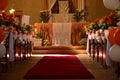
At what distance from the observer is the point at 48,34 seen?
45.8 feet

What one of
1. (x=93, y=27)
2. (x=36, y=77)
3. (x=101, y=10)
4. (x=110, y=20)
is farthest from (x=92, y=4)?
(x=36, y=77)

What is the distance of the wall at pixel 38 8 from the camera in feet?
55.0

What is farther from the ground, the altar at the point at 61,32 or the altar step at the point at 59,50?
the altar at the point at 61,32

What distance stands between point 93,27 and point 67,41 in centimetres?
454

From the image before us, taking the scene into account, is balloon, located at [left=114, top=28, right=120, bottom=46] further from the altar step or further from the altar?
the altar

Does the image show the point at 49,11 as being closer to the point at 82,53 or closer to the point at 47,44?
the point at 47,44

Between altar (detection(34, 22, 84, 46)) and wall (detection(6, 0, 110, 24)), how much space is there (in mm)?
3017

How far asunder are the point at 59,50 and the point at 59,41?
5.26 ft

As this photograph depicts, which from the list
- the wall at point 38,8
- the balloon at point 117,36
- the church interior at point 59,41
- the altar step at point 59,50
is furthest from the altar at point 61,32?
the balloon at point 117,36

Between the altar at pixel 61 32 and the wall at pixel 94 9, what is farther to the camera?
the wall at pixel 94 9

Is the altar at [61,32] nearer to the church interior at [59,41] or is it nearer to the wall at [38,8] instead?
the church interior at [59,41]

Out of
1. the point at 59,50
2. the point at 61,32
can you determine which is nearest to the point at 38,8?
the point at 61,32

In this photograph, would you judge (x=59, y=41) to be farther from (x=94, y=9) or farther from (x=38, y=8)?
(x=94, y=9)

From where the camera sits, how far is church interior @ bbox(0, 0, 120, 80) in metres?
6.02
